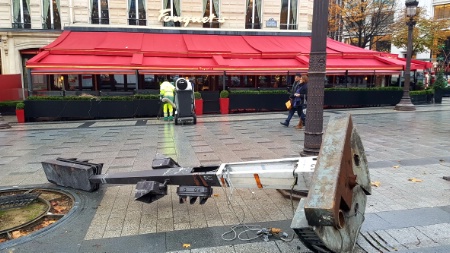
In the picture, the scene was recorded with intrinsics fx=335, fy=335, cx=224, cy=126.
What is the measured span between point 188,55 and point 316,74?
1320cm

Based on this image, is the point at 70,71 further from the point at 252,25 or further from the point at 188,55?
the point at 252,25

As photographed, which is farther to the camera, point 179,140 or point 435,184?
point 179,140

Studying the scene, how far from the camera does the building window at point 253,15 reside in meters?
20.9

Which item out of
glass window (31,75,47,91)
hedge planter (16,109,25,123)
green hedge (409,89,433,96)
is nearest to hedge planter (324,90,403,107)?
green hedge (409,89,433,96)

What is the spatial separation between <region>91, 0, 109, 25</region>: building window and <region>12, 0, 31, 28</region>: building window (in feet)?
11.7

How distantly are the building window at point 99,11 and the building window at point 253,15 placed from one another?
8387mm

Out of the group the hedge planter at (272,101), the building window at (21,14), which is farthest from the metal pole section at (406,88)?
the building window at (21,14)

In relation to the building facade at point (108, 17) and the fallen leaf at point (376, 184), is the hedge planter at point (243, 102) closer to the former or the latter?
the building facade at point (108, 17)

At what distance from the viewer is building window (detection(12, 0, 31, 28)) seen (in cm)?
1886

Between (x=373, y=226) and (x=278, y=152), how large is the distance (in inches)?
149

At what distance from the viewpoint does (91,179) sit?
15.9 feet


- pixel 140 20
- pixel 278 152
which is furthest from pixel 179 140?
pixel 140 20

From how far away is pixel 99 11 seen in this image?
19.2 meters

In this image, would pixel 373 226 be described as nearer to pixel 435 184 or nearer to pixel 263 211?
pixel 263 211
